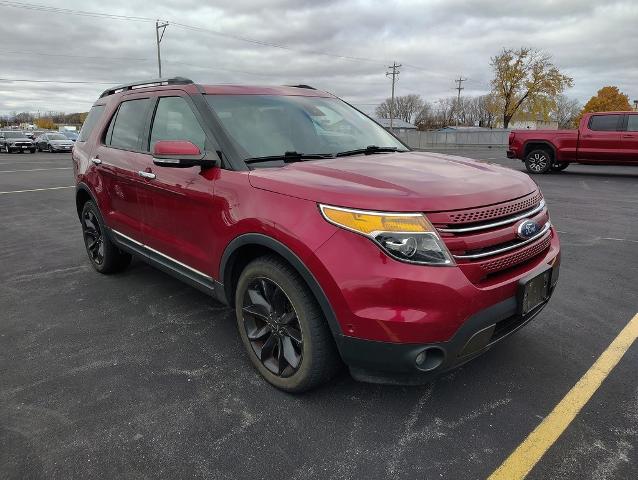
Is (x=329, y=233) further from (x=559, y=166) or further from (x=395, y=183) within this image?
(x=559, y=166)

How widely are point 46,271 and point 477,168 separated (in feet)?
15.0

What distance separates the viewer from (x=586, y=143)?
13.8 m

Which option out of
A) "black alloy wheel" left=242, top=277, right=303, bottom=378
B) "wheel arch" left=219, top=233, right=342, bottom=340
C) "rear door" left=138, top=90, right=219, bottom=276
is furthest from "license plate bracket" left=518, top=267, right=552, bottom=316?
"rear door" left=138, top=90, right=219, bottom=276

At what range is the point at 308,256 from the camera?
7.48 ft

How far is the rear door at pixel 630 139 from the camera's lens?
13.2 metres

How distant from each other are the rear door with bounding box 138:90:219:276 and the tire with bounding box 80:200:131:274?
114cm

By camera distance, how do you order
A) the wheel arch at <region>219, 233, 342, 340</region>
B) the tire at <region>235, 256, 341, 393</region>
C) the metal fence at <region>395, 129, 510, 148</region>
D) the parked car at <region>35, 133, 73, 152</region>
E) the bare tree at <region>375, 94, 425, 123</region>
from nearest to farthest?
the wheel arch at <region>219, 233, 342, 340</region> < the tire at <region>235, 256, 341, 393</region> < the parked car at <region>35, 133, 73, 152</region> < the metal fence at <region>395, 129, 510, 148</region> < the bare tree at <region>375, 94, 425, 123</region>

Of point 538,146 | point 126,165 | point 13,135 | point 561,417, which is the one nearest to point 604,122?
point 538,146

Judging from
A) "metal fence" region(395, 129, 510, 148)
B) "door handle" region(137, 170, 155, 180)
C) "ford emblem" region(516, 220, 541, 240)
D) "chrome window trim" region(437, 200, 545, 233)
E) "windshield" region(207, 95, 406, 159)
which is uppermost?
"metal fence" region(395, 129, 510, 148)

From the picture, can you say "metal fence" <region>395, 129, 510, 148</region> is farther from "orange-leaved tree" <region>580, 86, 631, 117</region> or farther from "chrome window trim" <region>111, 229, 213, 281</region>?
"chrome window trim" <region>111, 229, 213, 281</region>

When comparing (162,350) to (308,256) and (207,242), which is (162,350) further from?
(308,256)

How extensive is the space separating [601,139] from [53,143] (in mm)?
33304

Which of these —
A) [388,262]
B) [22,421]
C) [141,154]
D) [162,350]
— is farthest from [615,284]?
[22,421]

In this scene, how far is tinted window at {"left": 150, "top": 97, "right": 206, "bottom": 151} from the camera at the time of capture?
3154 mm
